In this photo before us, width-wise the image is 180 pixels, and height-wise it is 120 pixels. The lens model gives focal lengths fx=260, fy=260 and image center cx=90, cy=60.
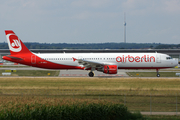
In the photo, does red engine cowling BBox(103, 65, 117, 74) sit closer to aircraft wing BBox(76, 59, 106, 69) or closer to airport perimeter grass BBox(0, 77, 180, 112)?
aircraft wing BBox(76, 59, 106, 69)

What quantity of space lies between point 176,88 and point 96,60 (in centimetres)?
1833

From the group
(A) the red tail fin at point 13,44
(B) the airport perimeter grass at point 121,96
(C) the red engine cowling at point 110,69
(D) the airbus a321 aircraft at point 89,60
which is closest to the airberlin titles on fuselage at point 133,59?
(D) the airbus a321 aircraft at point 89,60

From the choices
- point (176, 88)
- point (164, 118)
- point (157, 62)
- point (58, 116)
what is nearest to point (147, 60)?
point (157, 62)

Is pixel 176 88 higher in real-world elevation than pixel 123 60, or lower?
lower

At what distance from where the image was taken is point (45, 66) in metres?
51.1

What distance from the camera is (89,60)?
50656mm

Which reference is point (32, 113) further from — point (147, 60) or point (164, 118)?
point (147, 60)

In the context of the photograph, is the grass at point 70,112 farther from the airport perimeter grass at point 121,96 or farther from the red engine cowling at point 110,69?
the red engine cowling at point 110,69

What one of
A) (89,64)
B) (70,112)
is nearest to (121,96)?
(70,112)

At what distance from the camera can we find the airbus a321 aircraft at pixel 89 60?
1955 inches

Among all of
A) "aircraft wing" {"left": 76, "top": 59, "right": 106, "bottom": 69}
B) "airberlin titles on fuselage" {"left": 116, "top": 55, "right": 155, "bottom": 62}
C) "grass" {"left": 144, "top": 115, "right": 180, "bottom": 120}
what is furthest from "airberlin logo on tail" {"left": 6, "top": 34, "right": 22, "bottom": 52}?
A: "grass" {"left": 144, "top": 115, "right": 180, "bottom": 120}

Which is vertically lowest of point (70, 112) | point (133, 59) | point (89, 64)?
point (70, 112)

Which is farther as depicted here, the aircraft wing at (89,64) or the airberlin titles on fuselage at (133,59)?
the airberlin titles on fuselage at (133,59)

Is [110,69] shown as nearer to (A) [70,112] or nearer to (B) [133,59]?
(B) [133,59]
